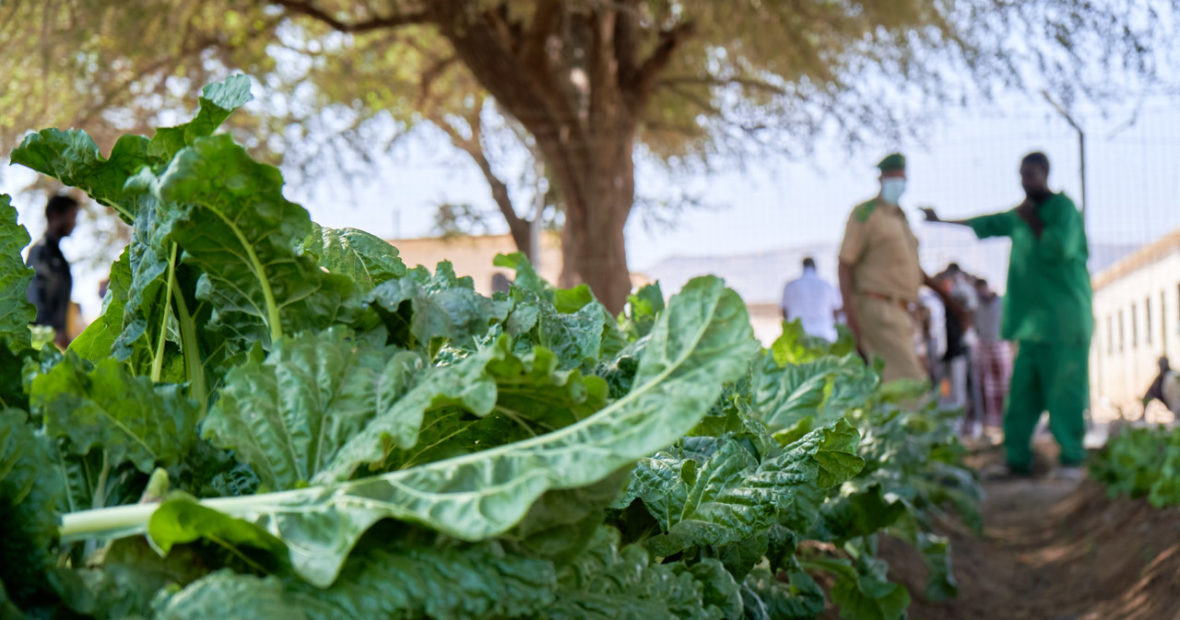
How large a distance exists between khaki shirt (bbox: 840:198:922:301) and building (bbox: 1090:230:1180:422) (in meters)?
15.0

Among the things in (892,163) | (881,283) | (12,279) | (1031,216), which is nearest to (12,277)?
(12,279)

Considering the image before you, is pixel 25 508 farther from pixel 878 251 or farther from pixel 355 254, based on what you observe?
pixel 878 251

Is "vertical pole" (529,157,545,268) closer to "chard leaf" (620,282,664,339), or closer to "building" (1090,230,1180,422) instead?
"chard leaf" (620,282,664,339)

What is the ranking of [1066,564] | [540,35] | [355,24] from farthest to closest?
[355,24] < [540,35] < [1066,564]

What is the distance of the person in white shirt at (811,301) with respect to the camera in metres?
9.89

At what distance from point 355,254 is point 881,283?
5.74 metres

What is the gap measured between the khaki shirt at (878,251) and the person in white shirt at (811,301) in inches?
114

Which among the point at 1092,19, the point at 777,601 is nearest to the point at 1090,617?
the point at 777,601

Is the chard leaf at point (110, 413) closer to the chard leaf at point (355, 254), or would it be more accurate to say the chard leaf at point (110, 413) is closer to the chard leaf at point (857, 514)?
the chard leaf at point (355, 254)

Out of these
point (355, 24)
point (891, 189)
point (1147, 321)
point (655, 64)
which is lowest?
point (1147, 321)

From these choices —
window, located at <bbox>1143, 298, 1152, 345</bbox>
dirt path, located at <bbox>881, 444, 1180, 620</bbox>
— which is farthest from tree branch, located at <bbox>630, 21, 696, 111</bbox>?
window, located at <bbox>1143, 298, 1152, 345</bbox>

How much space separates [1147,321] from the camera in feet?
82.6

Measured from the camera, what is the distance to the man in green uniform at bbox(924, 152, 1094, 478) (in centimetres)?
679

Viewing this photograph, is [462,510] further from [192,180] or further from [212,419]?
[192,180]
